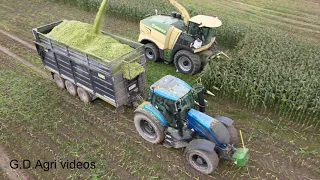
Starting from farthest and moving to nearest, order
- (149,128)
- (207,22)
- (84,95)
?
(207,22) → (84,95) → (149,128)

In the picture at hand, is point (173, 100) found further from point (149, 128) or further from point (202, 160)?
point (202, 160)

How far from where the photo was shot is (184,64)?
1059 cm

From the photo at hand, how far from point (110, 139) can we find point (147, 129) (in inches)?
43.5

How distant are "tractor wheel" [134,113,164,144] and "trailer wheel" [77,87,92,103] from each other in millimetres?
2175

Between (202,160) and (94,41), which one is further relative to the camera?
(94,41)

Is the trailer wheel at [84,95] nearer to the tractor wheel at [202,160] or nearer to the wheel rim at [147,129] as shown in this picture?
the wheel rim at [147,129]

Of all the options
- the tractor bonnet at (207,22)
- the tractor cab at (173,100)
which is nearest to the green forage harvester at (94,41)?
the tractor cab at (173,100)

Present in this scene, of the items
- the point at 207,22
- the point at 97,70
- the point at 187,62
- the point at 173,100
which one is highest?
the point at 207,22

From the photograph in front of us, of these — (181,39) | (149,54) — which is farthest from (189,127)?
(149,54)

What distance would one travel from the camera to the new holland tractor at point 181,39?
9930 mm

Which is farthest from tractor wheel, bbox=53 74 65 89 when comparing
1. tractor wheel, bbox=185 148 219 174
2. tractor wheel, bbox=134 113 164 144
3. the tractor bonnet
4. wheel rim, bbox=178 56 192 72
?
tractor wheel, bbox=185 148 219 174

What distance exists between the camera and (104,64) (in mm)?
7293

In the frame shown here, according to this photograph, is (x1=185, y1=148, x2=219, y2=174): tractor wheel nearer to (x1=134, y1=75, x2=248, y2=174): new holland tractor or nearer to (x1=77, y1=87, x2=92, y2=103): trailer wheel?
(x1=134, y1=75, x2=248, y2=174): new holland tractor

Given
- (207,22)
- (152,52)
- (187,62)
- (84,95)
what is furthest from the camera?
(152,52)
